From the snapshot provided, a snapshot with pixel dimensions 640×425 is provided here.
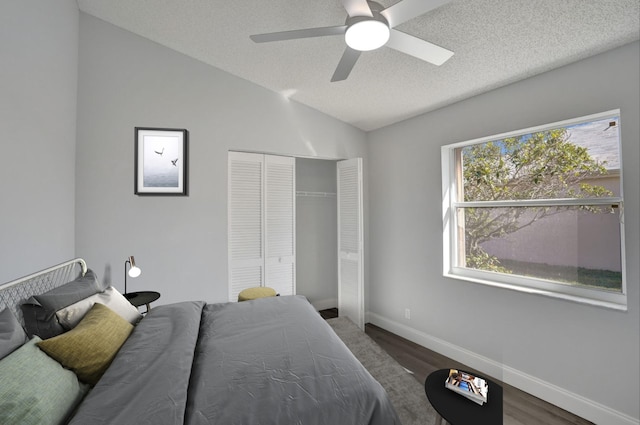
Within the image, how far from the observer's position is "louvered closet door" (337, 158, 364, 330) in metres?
3.48

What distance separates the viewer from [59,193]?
2.11m

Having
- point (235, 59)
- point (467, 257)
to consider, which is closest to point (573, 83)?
point (467, 257)

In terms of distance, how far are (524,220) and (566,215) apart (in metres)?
0.29

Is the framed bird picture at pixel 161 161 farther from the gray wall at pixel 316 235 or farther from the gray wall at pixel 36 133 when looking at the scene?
the gray wall at pixel 316 235

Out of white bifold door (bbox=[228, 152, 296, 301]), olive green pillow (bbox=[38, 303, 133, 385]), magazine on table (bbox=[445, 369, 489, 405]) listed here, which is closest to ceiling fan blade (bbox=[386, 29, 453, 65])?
magazine on table (bbox=[445, 369, 489, 405])

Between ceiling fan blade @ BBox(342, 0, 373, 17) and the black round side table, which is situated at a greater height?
ceiling fan blade @ BBox(342, 0, 373, 17)

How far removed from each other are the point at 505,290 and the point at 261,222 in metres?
2.49

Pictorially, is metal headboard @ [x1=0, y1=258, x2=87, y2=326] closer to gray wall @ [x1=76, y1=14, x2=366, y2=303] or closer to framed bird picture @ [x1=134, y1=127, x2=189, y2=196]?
gray wall @ [x1=76, y1=14, x2=366, y2=303]

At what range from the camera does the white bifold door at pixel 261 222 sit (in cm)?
308

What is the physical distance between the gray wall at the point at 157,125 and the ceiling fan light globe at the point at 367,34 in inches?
70.8

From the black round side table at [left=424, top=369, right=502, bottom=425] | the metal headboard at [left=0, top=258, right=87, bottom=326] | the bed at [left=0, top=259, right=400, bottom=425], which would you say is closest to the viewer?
the bed at [left=0, top=259, right=400, bottom=425]

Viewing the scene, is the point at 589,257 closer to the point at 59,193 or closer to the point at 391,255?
the point at 391,255

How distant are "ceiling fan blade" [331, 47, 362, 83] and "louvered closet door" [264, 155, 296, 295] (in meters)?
1.55

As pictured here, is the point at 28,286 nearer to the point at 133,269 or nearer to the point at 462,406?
the point at 133,269
